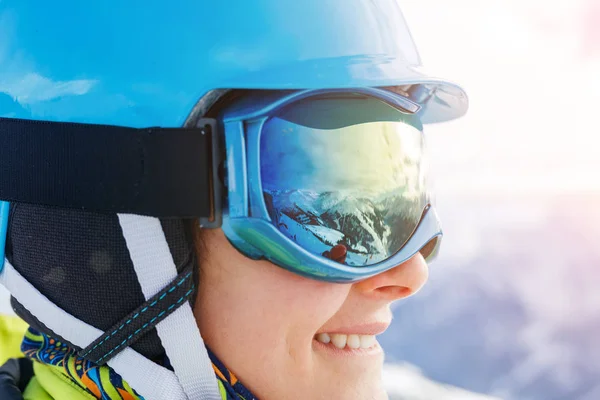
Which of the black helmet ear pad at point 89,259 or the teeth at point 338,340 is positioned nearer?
the black helmet ear pad at point 89,259

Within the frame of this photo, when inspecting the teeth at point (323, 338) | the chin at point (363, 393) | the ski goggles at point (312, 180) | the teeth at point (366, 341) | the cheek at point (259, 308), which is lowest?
the chin at point (363, 393)

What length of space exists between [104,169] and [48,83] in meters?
0.27

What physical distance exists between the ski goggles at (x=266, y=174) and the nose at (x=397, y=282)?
0.08 m

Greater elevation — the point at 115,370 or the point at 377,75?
the point at 377,75

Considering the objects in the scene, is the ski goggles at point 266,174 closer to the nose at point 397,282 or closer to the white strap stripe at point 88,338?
the nose at point 397,282

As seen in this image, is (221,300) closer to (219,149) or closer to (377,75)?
(219,149)

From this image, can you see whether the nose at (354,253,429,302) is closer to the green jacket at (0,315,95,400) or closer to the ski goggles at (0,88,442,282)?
the ski goggles at (0,88,442,282)

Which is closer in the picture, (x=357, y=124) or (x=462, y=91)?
(x=357, y=124)

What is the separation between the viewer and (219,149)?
1.68 m

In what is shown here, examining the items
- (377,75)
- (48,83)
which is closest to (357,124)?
(377,75)

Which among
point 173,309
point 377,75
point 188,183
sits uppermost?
point 377,75

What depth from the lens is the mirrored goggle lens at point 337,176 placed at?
65.6 inches

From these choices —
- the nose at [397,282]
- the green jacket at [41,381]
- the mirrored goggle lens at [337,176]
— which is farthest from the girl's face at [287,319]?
the green jacket at [41,381]

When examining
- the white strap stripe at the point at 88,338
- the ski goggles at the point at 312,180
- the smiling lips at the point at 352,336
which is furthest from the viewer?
the smiling lips at the point at 352,336
